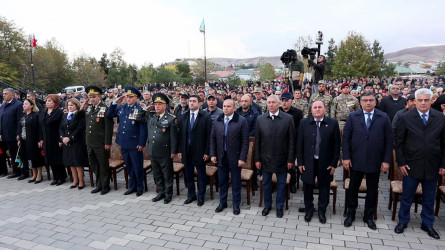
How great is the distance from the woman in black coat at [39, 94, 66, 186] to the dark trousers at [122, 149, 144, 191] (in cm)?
182

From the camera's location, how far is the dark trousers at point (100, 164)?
571cm

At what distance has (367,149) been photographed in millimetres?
3900

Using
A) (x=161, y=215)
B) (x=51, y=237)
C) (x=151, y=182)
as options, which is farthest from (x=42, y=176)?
(x=161, y=215)

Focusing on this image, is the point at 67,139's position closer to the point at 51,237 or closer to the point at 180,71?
the point at 51,237

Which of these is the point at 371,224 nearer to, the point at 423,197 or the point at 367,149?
the point at 423,197

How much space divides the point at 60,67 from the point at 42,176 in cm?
3964

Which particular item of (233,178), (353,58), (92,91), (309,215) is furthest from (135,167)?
(353,58)

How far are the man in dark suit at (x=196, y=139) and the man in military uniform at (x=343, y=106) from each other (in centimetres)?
350

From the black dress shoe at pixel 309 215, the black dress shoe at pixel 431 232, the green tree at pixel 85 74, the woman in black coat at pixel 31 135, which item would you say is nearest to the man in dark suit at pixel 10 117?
the woman in black coat at pixel 31 135

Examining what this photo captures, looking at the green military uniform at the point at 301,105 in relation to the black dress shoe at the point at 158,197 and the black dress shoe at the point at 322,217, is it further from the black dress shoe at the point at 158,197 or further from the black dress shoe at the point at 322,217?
the black dress shoe at the point at 158,197

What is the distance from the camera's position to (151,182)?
6.33 m

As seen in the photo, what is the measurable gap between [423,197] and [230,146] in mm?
2752

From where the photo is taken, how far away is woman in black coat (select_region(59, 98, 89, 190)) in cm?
595

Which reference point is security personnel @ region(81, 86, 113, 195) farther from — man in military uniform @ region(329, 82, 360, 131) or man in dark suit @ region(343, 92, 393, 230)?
man in military uniform @ region(329, 82, 360, 131)
